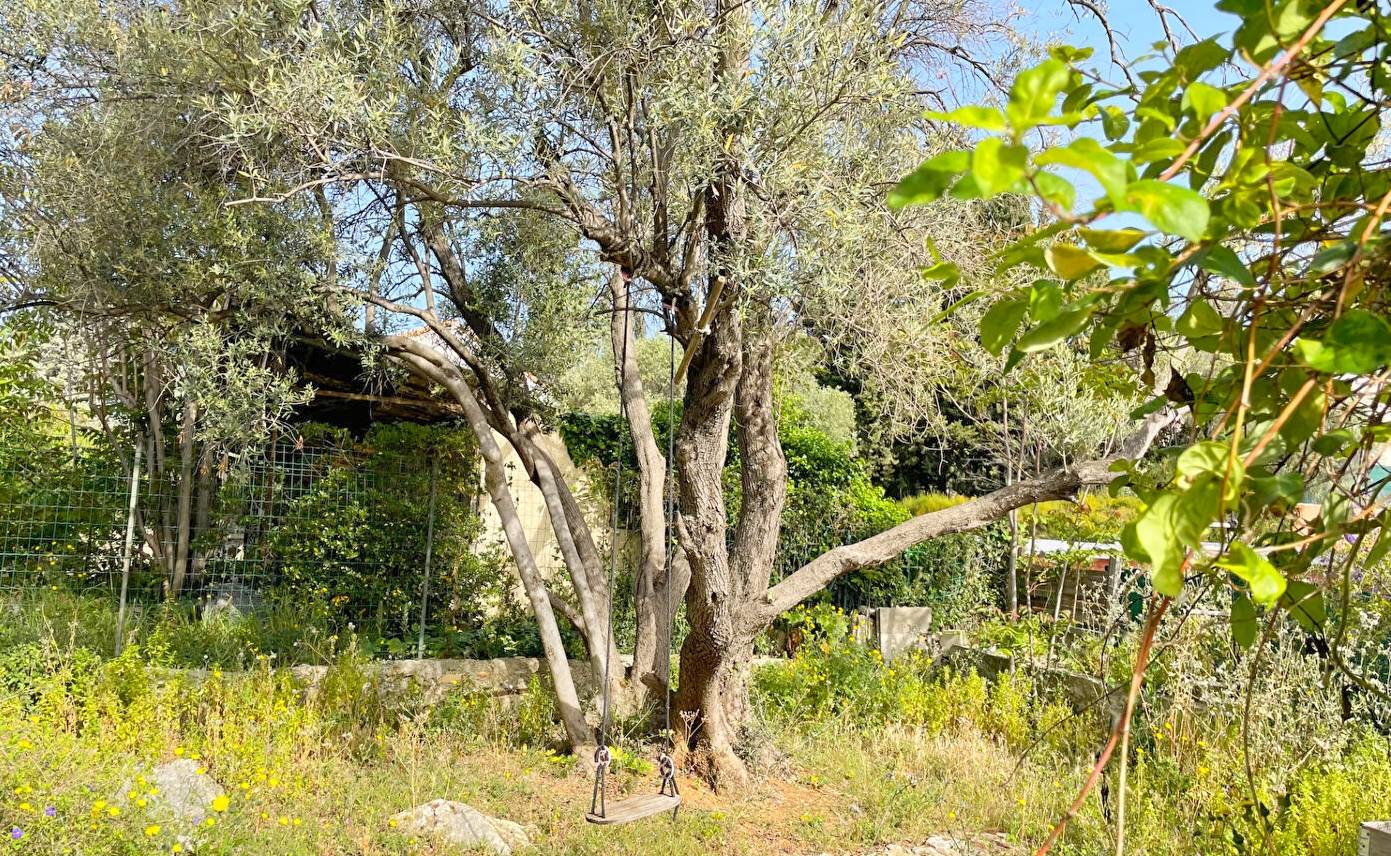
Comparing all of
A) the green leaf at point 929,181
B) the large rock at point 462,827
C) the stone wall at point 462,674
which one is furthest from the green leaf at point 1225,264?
the stone wall at point 462,674

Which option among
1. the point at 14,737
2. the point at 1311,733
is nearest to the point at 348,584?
the point at 14,737

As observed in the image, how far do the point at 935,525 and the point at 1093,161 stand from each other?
235 inches

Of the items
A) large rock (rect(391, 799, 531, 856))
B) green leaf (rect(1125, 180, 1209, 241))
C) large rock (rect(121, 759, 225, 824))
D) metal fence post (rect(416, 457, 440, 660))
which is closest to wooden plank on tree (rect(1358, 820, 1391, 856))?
green leaf (rect(1125, 180, 1209, 241))

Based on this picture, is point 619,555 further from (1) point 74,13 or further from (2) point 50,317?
(1) point 74,13

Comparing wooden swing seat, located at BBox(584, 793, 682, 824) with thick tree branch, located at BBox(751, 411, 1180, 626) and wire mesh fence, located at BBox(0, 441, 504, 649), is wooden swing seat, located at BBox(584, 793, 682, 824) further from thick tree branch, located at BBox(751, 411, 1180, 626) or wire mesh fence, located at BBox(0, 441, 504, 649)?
wire mesh fence, located at BBox(0, 441, 504, 649)

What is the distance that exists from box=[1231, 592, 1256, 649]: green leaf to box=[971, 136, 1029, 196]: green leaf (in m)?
0.62

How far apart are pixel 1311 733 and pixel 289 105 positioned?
606cm

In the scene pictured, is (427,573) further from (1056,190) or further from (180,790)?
Result: (1056,190)

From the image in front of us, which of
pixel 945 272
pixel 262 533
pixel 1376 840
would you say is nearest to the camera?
pixel 945 272

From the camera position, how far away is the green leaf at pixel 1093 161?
20.6 inches

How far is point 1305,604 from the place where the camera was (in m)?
1.04

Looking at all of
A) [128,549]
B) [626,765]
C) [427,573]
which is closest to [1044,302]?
[626,765]

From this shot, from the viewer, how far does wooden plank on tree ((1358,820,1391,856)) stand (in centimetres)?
285

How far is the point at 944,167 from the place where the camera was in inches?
22.2
